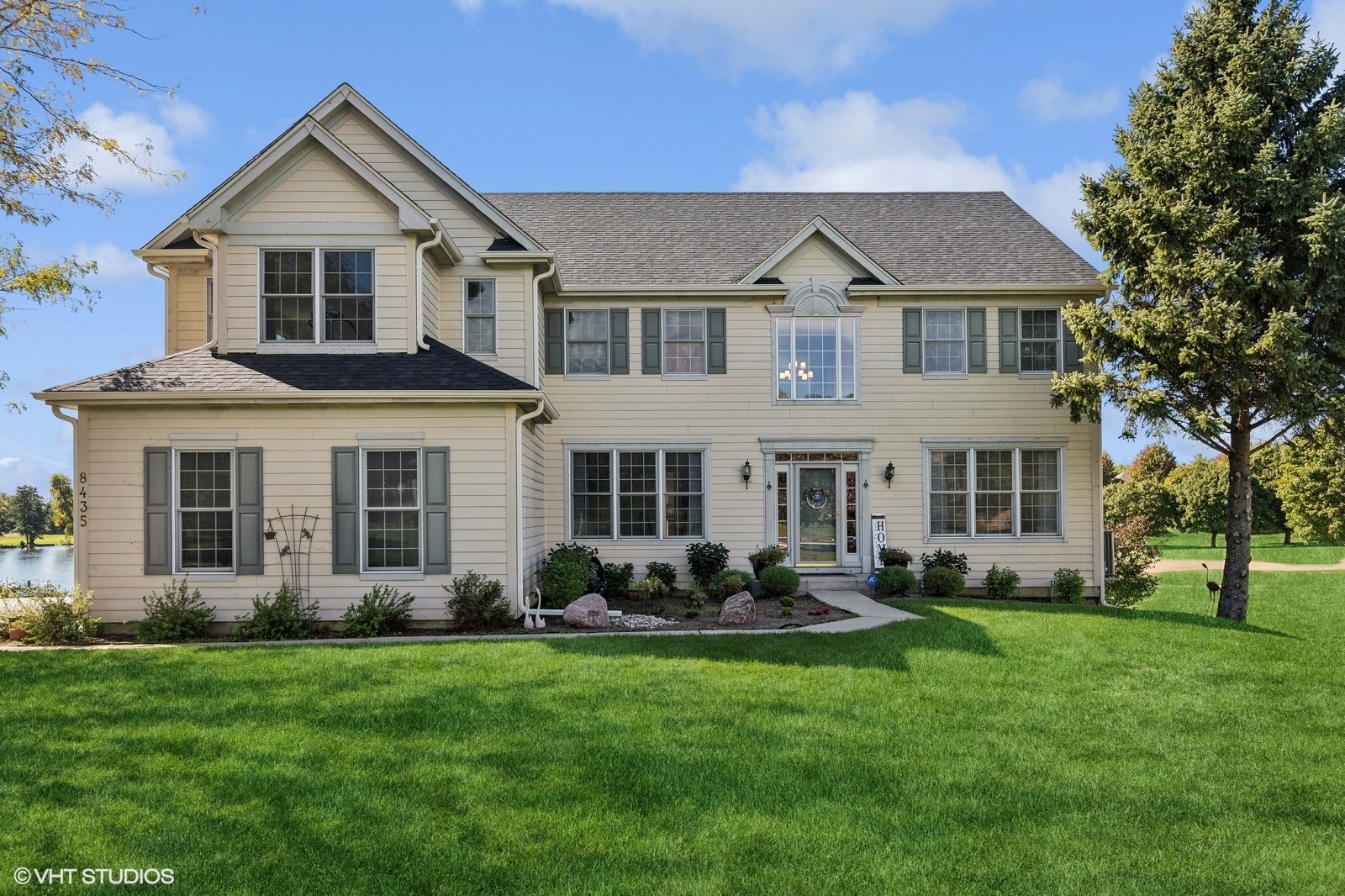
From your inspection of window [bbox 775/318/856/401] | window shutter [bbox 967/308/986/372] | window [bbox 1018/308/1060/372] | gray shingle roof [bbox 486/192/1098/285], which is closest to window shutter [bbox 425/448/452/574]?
gray shingle roof [bbox 486/192/1098/285]

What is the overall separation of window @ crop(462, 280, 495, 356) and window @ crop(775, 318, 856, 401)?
214 inches

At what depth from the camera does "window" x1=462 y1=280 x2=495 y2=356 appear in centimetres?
1709

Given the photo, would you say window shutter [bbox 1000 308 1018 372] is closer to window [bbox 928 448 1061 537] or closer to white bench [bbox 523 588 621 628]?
window [bbox 928 448 1061 537]

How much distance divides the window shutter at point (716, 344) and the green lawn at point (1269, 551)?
24.8 metres

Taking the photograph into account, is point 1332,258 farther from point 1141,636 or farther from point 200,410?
point 200,410

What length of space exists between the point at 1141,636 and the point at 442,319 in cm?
1209

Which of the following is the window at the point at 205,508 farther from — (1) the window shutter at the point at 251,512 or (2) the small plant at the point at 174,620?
(2) the small plant at the point at 174,620

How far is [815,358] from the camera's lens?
18.5m

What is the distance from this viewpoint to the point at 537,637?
40.3ft

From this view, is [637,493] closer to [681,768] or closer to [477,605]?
[477,605]

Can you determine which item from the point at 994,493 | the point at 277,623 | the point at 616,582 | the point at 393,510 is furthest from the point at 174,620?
the point at 994,493

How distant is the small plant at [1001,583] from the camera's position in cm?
1789

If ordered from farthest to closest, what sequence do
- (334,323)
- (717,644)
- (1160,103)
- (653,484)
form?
(653,484) < (1160,103) < (334,323) < (717,644)

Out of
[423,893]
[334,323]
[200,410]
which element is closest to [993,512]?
[334,323]
